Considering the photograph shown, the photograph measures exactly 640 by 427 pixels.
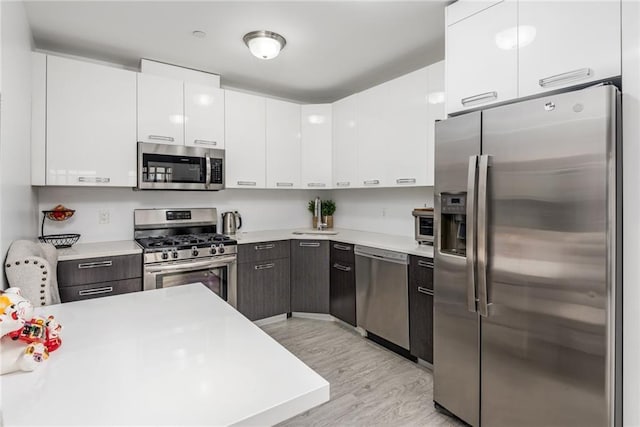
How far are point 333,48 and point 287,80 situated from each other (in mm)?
892

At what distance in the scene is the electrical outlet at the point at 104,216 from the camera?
303cm

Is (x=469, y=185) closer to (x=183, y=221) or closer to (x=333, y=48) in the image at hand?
(x=333, y=48)

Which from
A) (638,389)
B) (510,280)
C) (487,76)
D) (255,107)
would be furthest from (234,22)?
(638,389)

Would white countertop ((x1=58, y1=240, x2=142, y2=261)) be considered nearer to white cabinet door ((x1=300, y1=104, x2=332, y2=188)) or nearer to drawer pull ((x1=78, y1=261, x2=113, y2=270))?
drawer pull ((x1=78, y1=261, x2=113, y2=270))

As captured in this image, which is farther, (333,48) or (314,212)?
(314,212)

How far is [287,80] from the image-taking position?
3.55 metres

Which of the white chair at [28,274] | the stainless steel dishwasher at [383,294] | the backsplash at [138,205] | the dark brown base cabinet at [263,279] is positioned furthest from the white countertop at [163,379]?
the backsplash at [138,205]

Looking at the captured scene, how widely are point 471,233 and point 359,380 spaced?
1354mm

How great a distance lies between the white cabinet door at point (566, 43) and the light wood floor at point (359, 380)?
190 cm

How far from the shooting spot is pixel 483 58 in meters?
1.88

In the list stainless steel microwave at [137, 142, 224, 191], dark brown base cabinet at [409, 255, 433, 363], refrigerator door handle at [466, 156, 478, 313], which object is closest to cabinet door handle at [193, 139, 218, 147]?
stainless steel microwave at [137, 142, 224, 191]

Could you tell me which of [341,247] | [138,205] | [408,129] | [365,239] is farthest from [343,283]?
[138,205]

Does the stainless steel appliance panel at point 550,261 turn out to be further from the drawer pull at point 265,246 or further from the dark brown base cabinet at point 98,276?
the dark brown base cabinet at point 98,276

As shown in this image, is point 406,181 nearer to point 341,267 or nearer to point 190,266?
point 341,267
